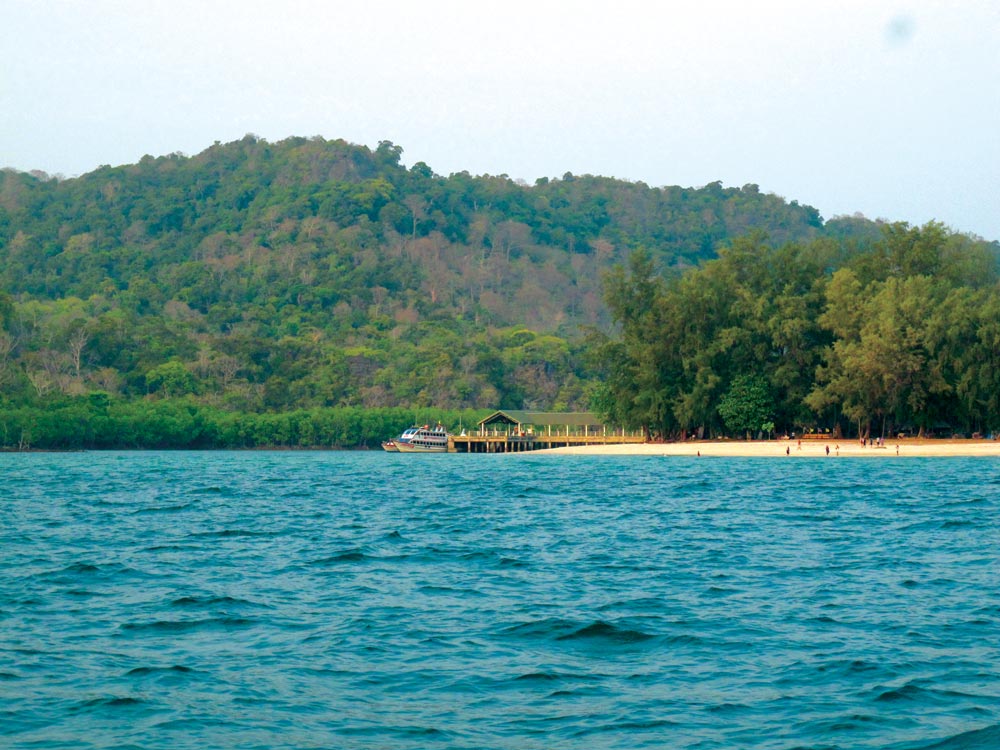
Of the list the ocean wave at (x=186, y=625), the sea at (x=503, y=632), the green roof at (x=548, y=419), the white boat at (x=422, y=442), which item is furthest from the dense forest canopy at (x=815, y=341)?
the ocean wave at (x=186, y=625)

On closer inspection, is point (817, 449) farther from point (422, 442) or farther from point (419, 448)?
point (422, 442)

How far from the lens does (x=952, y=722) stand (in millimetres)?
11438

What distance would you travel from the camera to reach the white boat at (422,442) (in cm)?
11781

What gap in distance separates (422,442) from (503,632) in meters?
103

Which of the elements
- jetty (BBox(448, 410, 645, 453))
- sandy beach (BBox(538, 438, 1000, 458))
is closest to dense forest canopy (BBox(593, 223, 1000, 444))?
sandy beach (BBox(538, 438, 1000, 458))

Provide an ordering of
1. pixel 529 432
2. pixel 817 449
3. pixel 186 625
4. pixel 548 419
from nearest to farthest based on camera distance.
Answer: pixel 186 625
pixel 817 449
pixel 529 432
pixel 548 419

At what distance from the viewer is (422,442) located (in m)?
118

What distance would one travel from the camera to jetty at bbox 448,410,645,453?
376 feet

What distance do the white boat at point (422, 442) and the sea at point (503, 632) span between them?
8457 cm

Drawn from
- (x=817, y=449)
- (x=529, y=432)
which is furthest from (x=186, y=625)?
(x=529, y=432)

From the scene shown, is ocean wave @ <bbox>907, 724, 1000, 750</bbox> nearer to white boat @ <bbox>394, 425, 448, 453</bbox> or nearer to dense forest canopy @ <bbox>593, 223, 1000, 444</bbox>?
dense forest canopy @ <bbox>593, 223, 1000, 444</bbox>

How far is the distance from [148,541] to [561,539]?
29.8ft

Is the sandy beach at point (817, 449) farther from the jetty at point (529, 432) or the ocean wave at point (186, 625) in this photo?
the ocean wave at point (186, 625)

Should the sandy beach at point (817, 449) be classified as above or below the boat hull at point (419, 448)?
above
